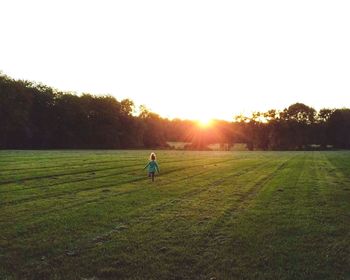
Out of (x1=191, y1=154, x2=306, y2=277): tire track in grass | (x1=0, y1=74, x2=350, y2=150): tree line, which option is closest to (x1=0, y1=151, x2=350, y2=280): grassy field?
(x1=191, y1=154, x2=306, y2=277): tire track in grass

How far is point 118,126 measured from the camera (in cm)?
13188

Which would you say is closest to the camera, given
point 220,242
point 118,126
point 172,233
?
point 220,242

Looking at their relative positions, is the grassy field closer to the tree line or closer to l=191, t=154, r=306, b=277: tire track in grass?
l=191, t=154, r=306, b=277: tire track in grass

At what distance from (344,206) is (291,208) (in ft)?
7.86

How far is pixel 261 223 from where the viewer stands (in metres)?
14.5

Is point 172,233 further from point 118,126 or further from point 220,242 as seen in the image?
point 118,126

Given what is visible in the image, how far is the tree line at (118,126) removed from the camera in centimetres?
10618

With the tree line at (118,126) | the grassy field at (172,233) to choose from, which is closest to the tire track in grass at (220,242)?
the grassy field at (172,233)

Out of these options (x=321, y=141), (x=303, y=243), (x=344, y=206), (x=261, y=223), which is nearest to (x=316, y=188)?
(x=344, y=206)

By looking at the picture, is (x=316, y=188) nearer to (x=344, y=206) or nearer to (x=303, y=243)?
(x=344, y=206)

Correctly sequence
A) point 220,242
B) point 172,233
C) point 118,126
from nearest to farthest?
1. point 220,242
2. point 172,233
3. point 118,126

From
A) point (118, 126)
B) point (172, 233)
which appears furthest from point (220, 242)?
point (118, 126)

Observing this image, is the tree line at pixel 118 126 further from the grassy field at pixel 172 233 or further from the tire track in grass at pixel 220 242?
the tire track in grass at pixel 220 242

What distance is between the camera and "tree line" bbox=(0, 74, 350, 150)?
106m
